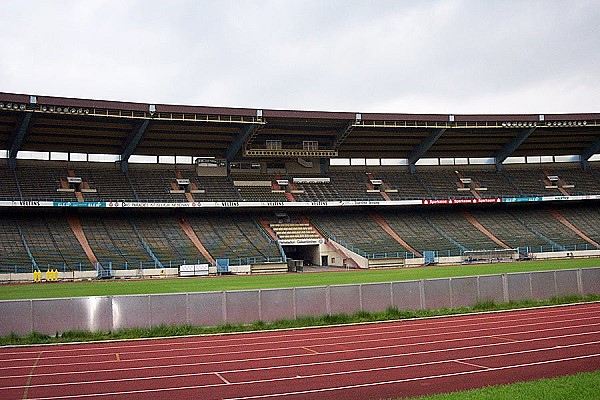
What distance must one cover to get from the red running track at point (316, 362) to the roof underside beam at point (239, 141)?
31083mm

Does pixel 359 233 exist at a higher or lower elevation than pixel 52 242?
lower

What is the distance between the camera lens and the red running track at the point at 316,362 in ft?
37.5

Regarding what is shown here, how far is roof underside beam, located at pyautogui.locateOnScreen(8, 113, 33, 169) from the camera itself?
138 feet

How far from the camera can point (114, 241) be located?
1769 inches

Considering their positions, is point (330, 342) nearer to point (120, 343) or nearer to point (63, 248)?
point (120, 343)

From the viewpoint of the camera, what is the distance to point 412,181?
57.5m

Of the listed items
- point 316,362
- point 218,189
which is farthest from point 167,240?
point 316,362

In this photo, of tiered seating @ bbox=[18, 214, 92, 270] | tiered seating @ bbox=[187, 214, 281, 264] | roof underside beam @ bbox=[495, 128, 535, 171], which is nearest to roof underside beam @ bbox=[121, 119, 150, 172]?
tiered seating @ bbox=[187, 214, 281, 264]

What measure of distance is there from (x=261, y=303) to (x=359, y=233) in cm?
3271

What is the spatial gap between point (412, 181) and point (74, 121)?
30.7m

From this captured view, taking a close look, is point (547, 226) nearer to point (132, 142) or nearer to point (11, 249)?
point (132, 142)

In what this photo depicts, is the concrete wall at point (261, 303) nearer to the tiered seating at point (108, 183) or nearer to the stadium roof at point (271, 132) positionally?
the stadium roof at point (271, 132)

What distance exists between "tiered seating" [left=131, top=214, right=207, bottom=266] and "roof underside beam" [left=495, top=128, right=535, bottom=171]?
31855mm

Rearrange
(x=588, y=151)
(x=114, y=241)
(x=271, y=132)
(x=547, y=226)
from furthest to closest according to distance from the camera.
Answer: (x=588, y=151)
(x=547, y=226)
(x=271, y=132)
(x=114, y=241)
